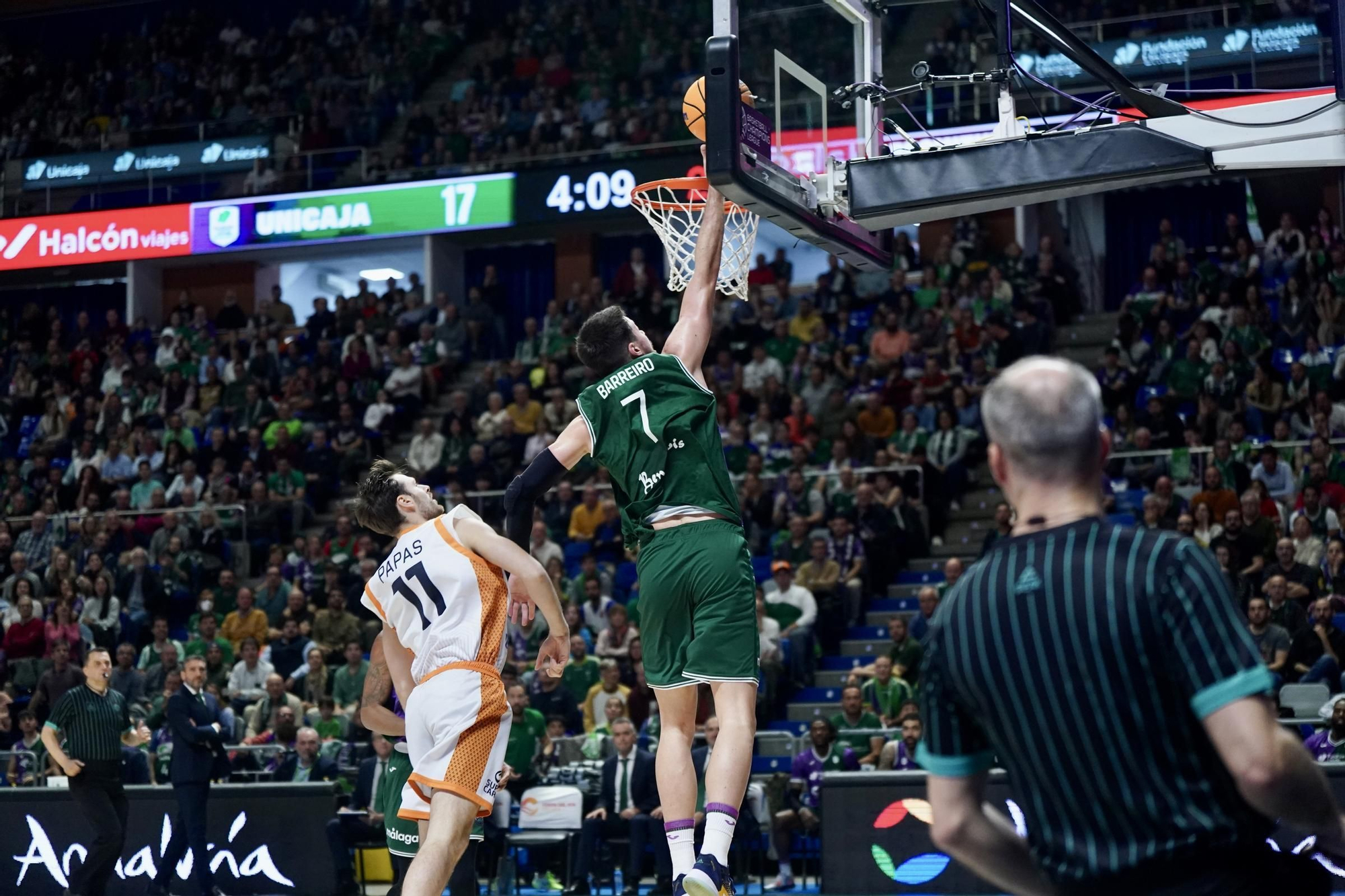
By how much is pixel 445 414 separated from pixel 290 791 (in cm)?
951

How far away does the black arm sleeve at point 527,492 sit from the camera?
6223mm

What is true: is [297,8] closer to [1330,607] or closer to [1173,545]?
[1330,607]

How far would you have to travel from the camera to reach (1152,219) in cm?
2327

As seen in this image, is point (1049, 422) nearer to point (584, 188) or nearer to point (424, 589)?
point (424, 589)

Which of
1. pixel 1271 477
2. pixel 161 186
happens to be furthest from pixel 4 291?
pixel 1271 477

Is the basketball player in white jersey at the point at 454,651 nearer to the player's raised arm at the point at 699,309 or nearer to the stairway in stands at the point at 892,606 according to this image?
the player's raised arm at the point at 699,309

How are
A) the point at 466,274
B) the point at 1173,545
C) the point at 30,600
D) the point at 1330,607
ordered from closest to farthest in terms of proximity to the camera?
1. the point at 1173,545
2. the point at 1330,607
3. the point at 30,600
4. the point at 466,274

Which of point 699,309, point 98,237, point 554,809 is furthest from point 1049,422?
point 98,237

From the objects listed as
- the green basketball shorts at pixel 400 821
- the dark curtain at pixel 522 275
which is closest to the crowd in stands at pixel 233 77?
the dark curtain at pixel 522 275

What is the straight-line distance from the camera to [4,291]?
29.9 metres

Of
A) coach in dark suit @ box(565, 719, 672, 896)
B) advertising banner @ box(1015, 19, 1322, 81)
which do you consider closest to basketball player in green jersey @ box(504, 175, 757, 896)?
coach in dark suit @ box(565, 719, 672, 896)

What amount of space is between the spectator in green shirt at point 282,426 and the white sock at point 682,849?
17.8m

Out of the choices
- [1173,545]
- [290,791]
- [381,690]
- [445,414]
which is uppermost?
[445,414]

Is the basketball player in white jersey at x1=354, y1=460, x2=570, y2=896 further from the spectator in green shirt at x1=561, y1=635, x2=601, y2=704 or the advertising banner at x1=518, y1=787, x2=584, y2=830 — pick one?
the spectator in green shirt at x1=561, y1=635, x2=601, y2=704
